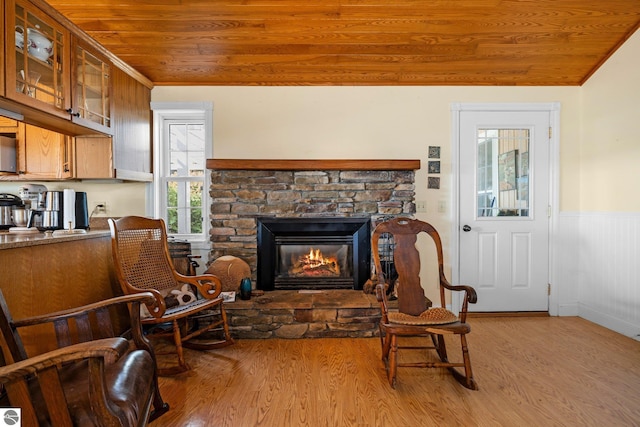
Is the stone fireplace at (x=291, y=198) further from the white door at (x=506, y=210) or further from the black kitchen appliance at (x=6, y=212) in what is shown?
the black kitchen appliance at (x=6, y=212)

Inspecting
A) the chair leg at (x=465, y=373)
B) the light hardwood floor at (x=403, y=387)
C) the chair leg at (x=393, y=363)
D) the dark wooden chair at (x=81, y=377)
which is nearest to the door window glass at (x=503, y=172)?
the light hardwood floor at (x=403, y=387)

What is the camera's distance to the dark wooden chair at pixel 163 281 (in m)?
2.34

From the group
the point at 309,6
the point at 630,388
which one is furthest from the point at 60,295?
the point at 630,388

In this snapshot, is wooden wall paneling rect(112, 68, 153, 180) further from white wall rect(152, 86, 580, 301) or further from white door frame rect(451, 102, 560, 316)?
white door frame rect(451, 102, 560, 316)

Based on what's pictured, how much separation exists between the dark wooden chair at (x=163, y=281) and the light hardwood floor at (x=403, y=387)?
0.66ft

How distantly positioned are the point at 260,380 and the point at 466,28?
10.1ft

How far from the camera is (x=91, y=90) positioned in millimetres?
2592

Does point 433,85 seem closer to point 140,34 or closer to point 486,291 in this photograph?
point 486,291

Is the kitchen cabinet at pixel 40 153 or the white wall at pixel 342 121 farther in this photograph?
the white wall at pixel 342 121

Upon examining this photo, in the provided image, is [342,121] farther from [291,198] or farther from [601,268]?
→ [601,268]

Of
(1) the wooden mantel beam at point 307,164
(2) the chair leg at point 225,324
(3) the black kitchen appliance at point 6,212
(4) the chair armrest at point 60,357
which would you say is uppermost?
(1) the wooden mantel beam at point 307,164

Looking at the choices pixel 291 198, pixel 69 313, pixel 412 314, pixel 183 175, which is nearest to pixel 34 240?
pixel 69 313

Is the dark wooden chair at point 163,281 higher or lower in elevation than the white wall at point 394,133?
lower

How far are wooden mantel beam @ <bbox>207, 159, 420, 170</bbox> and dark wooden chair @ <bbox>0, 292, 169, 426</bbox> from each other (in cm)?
177
